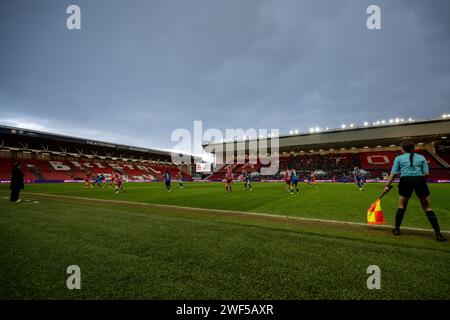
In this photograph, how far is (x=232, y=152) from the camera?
6134 cm

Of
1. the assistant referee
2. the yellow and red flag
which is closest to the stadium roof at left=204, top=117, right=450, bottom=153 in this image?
the yellow and red flag

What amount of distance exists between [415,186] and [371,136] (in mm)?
44485

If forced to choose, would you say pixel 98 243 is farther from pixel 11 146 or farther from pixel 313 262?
pixel 11 146

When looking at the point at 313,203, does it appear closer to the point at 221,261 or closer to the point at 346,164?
the point at 221,261

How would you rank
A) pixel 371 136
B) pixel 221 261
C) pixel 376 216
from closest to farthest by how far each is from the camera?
pixel 221 261, pixel 376 216, pixel 371 136

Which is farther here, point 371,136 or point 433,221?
point 371,136

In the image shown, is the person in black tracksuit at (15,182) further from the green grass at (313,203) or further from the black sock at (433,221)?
the black sock at (433,221)

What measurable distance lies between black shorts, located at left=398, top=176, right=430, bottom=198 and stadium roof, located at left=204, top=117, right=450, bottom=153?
4345 centimetres

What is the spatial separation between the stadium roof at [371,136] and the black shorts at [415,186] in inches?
1711

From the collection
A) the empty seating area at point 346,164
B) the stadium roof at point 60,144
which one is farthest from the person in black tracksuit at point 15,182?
the stadium roof at point 60,144

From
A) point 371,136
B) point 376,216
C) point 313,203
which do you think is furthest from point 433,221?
point 371,136

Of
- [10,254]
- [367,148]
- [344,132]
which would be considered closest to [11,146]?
[10,254]

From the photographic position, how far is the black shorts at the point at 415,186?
170 inches

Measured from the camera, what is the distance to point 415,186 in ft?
14.3
